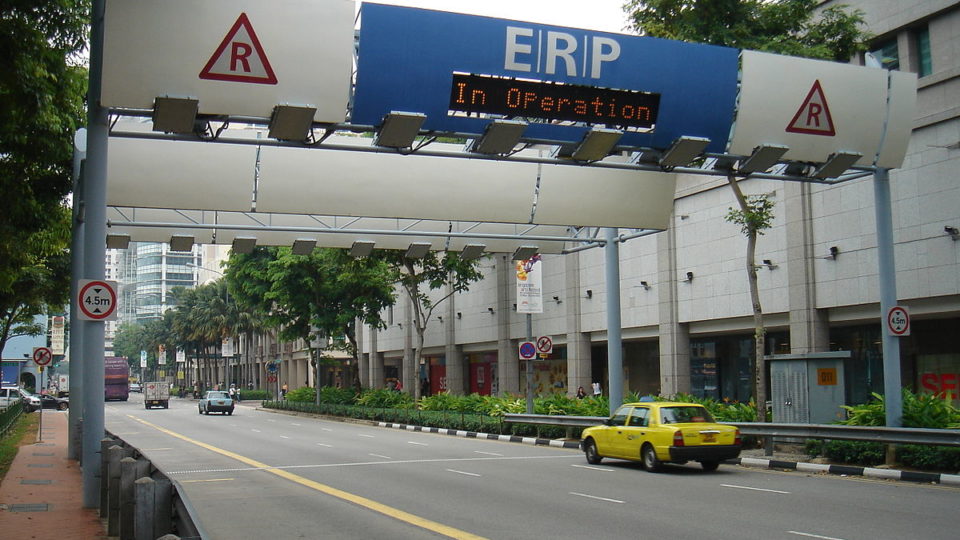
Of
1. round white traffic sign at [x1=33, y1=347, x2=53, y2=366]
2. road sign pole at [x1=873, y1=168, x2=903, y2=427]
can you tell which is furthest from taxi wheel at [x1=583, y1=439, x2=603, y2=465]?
round white traffic sign at [x1=33, y1=347, x2=53, y2=366]

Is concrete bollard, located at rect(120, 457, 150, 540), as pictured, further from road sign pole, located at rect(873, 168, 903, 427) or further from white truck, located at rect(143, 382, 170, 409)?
white truck, located at rect(143, 382, 170, 409)

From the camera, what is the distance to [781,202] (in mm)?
30328

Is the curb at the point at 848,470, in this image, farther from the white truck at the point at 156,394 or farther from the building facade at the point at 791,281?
the white truck at the point at 156,394

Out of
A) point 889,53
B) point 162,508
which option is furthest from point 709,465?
point 889,53

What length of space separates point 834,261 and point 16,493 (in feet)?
75.2

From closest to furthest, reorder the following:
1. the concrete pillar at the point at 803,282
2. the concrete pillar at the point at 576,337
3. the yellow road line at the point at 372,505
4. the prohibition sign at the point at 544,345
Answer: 1. the yellow road line at the point at 372,505
2. the concrete pillar at the point at 803,282
3. the prohibition sign at the point at 544,345
4. the concrete pillar at the point at 576,337

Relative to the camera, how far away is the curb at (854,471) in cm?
1659

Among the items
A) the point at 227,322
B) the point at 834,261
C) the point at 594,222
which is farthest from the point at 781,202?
the point at 227,322

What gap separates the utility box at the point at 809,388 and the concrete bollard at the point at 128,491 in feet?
53.3

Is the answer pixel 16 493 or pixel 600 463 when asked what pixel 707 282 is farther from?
pixel 16 493

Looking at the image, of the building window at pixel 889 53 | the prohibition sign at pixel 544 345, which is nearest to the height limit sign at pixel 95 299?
the prohibition sign at pixel 544 345

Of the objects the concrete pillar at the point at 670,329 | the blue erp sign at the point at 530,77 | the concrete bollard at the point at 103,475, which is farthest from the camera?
the concrete pillar at the point at 670,329

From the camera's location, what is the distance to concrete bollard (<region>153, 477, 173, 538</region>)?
8258 mm

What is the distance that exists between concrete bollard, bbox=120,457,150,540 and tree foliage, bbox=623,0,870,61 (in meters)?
17.5
